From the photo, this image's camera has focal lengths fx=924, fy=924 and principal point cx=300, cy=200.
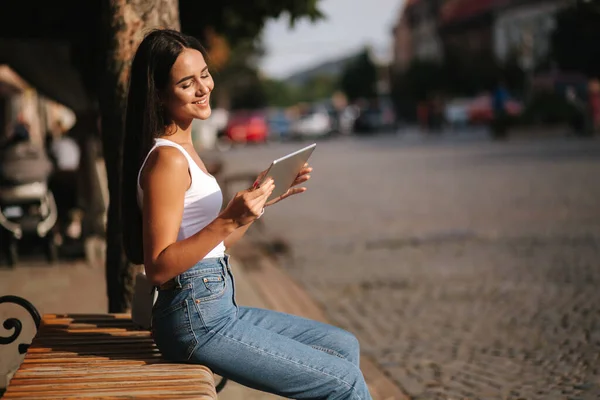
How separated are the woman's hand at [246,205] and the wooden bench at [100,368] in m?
0.52

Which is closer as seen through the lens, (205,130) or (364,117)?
(205,130)

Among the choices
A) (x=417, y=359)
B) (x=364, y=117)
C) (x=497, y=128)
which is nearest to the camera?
(x=417, y=359)

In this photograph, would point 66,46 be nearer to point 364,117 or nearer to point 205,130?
point 205,130

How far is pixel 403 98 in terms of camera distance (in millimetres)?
72250

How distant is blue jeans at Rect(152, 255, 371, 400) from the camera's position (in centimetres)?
295

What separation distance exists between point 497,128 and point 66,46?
26.0m

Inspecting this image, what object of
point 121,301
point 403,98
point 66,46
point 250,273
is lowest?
point 403,98

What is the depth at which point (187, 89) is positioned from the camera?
3.10 metres

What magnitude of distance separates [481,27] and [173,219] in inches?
2973

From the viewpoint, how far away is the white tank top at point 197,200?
2.96 metres

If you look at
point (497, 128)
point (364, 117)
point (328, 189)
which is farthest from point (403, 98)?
point (328, 189)

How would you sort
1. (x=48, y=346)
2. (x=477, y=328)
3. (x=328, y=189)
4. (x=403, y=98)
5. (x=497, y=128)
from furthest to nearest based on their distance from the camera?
(x=403, y=98)
(x=497, y=128)
(x=328, y=189)
(x=477, y=328)
(x=48, y=346)

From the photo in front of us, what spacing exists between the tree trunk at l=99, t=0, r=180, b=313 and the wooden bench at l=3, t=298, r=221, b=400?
0.73 metres

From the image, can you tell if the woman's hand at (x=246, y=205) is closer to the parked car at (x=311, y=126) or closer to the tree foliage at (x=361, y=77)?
the parked car at (x=311, y=126)
